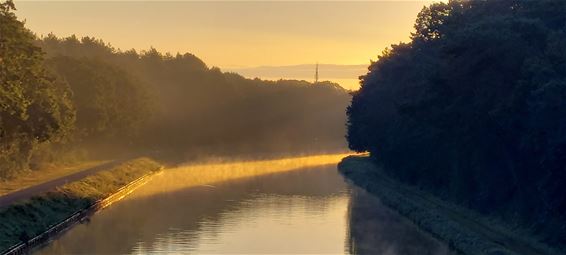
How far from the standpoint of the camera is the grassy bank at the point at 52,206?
52.5 m

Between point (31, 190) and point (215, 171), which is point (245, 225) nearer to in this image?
point (31, 190)

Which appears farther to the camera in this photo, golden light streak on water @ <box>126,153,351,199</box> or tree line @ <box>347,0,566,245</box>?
golden light streak on water @ <box>126,153,351,199</box>

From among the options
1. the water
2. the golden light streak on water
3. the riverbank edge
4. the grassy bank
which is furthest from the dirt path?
the riverbank edge

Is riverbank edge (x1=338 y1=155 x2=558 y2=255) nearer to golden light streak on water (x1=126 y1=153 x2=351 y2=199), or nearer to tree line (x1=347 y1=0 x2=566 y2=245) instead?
tree line (x1=347 y1=0 x2=566 y2=245)

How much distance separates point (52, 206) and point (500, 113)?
34230 millimetres

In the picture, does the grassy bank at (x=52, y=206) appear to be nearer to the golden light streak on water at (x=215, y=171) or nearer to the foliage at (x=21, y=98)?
the golden light streak on water at (x=215, y=171)

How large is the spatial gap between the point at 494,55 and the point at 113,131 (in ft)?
270

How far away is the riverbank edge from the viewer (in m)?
52.4

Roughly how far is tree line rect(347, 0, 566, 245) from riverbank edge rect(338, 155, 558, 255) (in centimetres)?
206

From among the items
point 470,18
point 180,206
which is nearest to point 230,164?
point 180,206

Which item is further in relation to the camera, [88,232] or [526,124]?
[88,232]

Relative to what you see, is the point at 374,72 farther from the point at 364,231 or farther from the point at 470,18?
the point at 364,231

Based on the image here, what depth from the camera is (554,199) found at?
4872 centimetres

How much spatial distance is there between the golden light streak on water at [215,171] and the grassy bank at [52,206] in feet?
11.7
